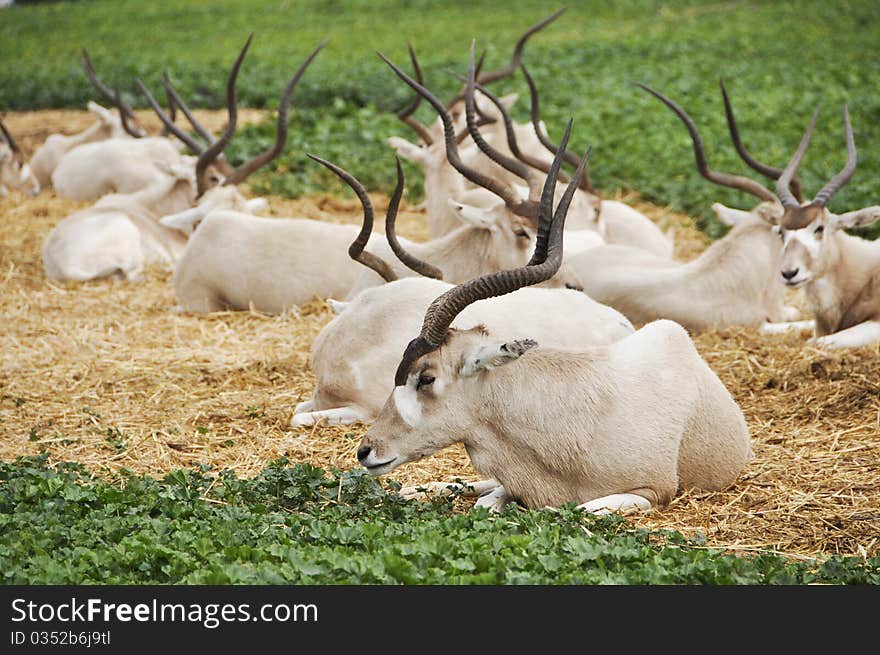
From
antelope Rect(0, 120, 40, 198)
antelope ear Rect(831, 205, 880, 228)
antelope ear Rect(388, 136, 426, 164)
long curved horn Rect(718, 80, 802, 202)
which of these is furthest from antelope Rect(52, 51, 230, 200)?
antelope ear Rect(831, 205, 880, 228)

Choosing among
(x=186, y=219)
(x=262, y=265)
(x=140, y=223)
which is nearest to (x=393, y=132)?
(x=140, y=223)

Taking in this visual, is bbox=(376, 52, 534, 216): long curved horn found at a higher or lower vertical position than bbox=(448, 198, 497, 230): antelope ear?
higher

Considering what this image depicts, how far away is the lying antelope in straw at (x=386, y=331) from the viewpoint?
6797 mm

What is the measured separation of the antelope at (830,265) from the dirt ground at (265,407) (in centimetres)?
33

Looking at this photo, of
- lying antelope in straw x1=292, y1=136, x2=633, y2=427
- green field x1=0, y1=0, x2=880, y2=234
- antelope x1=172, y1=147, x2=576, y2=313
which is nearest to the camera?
lying antelope in straw x1=292, y1=136, x2=633, y2=427

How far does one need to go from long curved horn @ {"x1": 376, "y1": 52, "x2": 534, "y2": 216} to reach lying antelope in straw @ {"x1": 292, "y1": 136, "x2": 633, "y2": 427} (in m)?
1.21

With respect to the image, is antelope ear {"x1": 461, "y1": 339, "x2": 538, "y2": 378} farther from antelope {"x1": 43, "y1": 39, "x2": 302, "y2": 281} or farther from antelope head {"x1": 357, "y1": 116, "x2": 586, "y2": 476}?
antelope {"x1": 43, "y1": 39, "x2": 302, "y2": 281}

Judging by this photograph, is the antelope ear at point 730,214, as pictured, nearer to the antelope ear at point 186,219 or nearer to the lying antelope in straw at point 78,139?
the antelope ear at point 186,219

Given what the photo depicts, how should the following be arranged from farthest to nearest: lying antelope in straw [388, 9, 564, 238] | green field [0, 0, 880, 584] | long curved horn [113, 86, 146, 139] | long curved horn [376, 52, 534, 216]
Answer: long curved horn [113, 86, 146, 139] → lying antelope in straw [388, 9, 564, 238] → long curved horn [376, 52, 534, 216] → green field [0, 0, 880, 584]

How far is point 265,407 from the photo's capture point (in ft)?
24.3

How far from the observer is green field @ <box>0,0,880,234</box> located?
14852mm

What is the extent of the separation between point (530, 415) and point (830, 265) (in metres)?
4.42

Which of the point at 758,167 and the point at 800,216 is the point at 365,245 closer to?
the point at 800,216
